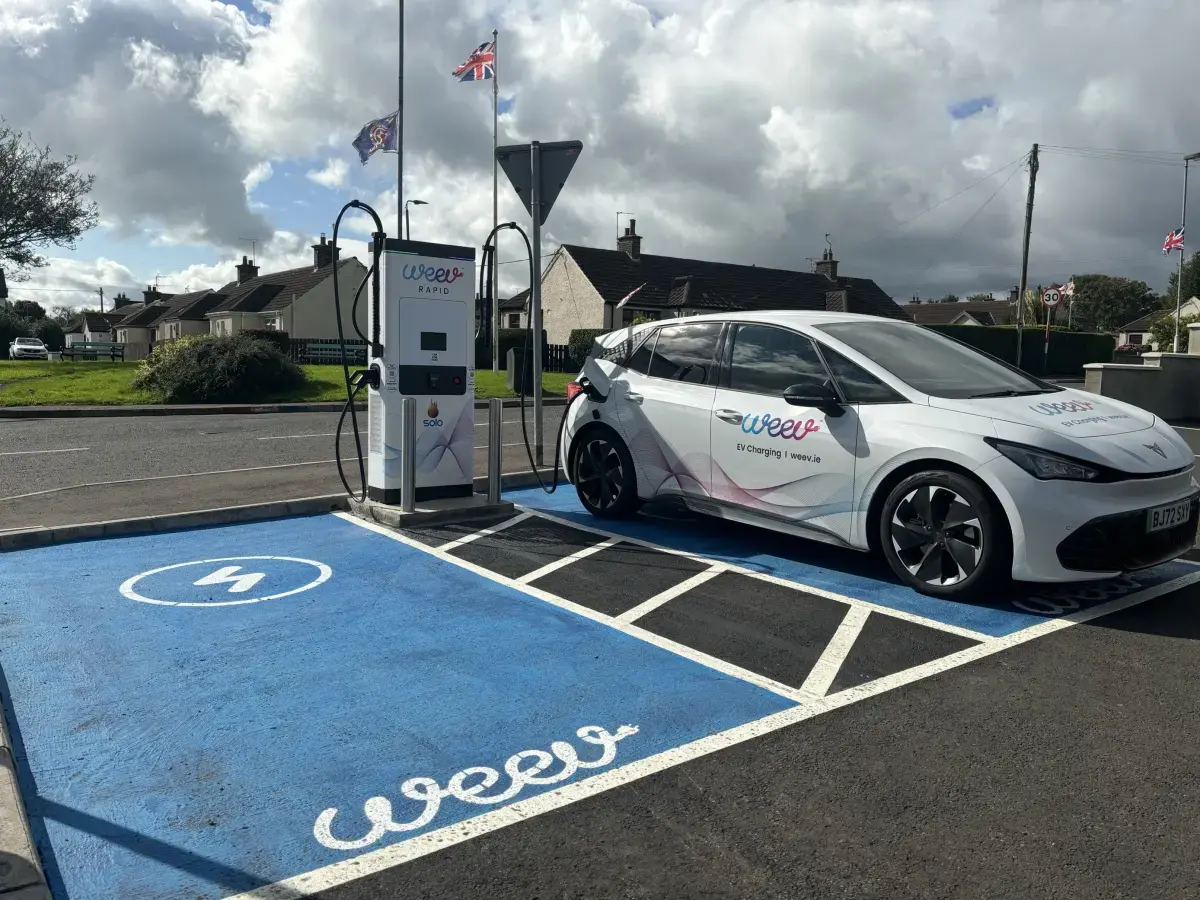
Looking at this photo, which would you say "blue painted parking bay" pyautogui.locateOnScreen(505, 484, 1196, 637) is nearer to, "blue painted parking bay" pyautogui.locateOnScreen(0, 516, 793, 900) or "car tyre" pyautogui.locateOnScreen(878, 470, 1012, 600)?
"car tyre" pyautogui.locateOnScreen(878, 470, 1012, 600)

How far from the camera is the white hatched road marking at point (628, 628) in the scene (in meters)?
3.87

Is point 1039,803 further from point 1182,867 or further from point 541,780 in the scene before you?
point 541,780

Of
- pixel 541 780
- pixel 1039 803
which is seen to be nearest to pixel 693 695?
pixel 541 780

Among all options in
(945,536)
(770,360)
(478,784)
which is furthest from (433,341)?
(478,784)

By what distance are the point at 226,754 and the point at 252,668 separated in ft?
2.76

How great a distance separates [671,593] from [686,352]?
2078mm

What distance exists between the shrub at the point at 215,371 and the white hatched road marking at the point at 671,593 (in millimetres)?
16401

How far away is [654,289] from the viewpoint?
152 ft

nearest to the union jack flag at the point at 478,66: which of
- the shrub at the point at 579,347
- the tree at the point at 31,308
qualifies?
the shrub at the point at 579,347

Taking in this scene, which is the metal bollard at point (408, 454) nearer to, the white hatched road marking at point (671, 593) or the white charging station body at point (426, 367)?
the white charging station body at point (426, 367)

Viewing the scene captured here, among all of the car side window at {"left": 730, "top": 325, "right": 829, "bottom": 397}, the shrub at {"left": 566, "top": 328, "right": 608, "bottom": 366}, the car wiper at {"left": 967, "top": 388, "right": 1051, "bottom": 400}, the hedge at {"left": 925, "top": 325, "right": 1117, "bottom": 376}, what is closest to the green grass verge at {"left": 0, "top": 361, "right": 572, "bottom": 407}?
the shrub at {"left": 566, "top": 328, "right": 608, "bottom": 366}

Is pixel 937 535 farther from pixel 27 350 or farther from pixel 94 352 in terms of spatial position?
pixel 94 352

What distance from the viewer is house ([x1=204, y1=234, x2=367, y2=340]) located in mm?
54500

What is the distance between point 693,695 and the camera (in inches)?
148
